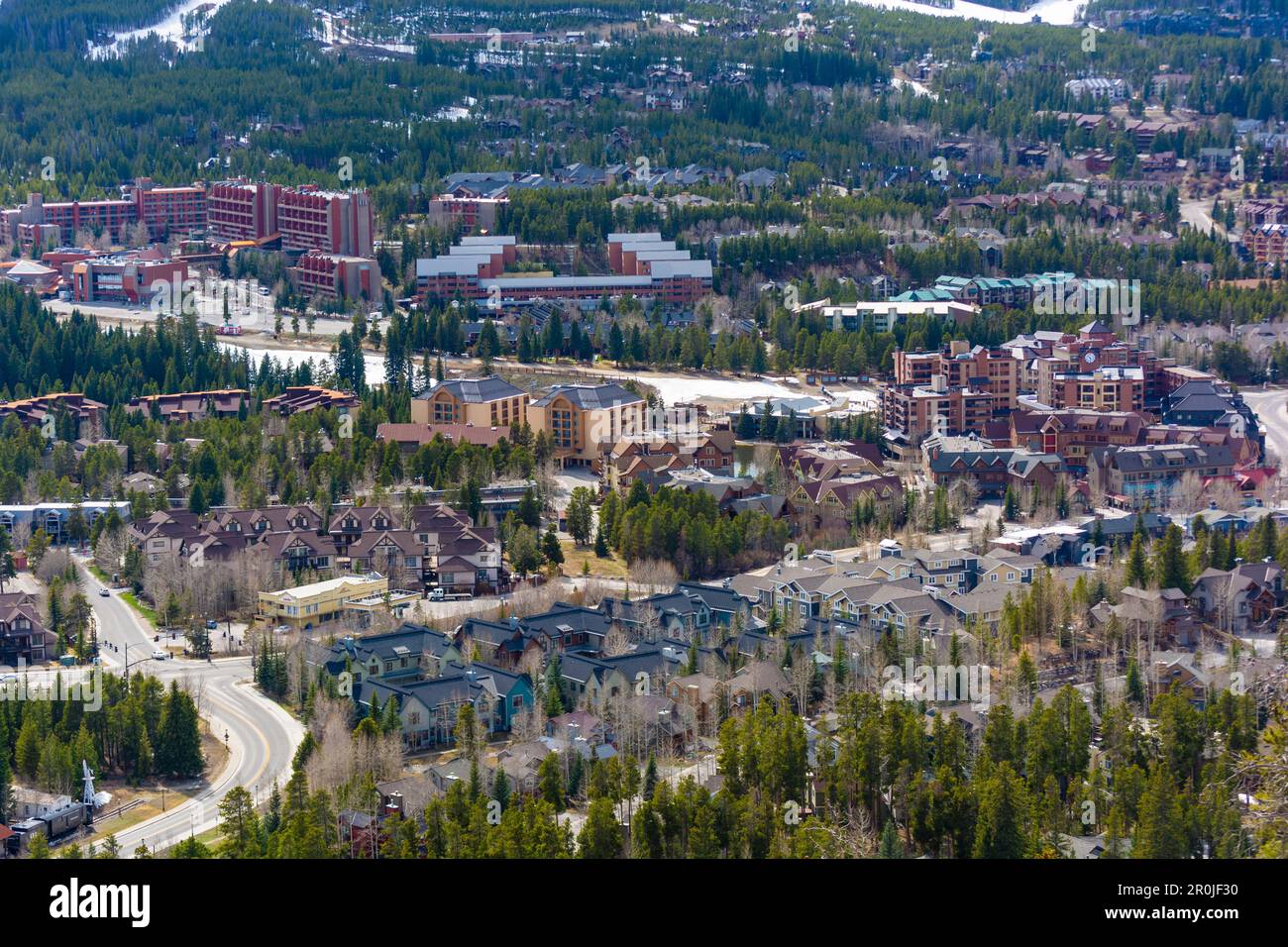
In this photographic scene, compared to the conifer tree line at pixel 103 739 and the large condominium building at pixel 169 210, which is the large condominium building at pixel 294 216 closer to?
the large condominium building at pixel 169 210

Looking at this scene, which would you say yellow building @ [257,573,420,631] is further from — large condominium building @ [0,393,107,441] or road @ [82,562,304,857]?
large condominium building @ [0,393,107,441]

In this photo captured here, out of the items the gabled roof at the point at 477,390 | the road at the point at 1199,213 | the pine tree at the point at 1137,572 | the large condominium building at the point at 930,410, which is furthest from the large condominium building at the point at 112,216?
the pine tree at the point at 1137,572

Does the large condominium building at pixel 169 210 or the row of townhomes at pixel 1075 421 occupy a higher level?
the large condominium building at pixel 169 210

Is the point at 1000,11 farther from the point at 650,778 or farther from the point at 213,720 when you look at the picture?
the point at 650,778

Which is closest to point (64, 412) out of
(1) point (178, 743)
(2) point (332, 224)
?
(1) point (178, 743)
